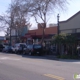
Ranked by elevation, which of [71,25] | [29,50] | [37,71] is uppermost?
A: [71,25]

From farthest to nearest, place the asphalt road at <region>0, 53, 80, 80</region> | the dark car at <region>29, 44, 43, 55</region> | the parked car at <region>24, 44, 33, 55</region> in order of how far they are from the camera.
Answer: the parked car at <region>24, 44, 33, 55</region> → the dark car at <region>29, 44, 43, 55</region> → the asphalt road at <region>0, 53, 80, 80</region>

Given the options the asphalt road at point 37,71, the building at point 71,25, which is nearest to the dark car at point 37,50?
the building at point 71,25

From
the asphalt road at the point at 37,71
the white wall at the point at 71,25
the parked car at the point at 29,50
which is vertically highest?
the white wall at the point at 71,25

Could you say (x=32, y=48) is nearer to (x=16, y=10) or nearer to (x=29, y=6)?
(x=29, y=6)

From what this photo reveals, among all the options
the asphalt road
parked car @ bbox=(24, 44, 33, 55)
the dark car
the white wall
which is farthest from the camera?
parked car @ bbox=(24, 44, 33, 55)

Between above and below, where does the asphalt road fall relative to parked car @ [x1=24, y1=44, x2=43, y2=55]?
below

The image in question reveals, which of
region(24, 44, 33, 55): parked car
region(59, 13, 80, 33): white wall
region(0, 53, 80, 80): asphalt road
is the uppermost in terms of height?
region(59, 13, 80, 33): white wall

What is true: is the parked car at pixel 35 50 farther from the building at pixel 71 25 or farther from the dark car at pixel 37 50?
the building at pixel 71 25

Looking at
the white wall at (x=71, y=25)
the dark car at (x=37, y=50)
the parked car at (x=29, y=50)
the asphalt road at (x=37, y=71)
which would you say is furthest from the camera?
the parked car at (x=29, y=50)

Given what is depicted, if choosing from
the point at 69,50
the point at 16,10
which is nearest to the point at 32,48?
the point at 69,50

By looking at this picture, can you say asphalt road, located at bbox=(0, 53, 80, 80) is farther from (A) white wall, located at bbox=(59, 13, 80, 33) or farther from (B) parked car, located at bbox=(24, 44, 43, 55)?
(B) parked car, located at bbox=(24, 44, 43, 55)

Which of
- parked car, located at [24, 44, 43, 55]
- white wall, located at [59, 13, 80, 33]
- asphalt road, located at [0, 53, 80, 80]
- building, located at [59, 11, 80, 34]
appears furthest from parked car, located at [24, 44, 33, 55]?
asphalt road, located at [0, 53, 80, 80]

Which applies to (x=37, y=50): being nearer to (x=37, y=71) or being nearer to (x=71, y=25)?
(x=71, y=25)

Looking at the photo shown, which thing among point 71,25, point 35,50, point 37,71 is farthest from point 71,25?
point 37,71
